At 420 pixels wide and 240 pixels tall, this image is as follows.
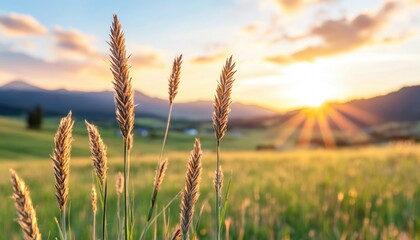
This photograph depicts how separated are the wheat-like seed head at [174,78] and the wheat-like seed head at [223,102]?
0.20m

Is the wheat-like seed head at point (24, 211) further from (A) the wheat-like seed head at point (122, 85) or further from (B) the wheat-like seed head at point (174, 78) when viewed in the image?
(B) the wheat-like seed head at point (174, 78)

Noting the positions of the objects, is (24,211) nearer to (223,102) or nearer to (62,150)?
(62,150)

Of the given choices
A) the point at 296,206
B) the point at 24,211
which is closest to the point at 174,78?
the point at 24,211

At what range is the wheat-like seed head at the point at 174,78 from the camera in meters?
1.84

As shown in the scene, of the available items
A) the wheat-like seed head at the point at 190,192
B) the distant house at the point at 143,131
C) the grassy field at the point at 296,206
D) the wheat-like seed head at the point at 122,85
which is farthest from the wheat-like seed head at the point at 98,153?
the distant house at the point at 143,131

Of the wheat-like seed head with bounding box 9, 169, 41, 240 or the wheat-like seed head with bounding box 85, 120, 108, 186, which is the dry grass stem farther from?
the wheat-like seed head with bounding box 9, 169, 41, 240

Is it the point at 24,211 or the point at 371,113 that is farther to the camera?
the point at 371,113

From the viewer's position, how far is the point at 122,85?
5.10 ft

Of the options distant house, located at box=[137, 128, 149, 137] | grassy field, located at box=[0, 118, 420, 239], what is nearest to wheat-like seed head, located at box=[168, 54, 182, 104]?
grassy field, located at box=[0, 118, 420, 239]

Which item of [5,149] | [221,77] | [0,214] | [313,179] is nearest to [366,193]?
[313,179]

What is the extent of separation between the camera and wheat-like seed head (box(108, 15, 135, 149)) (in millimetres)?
1542

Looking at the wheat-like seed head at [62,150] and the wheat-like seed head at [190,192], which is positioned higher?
the wheat-like seed head at [62,150]

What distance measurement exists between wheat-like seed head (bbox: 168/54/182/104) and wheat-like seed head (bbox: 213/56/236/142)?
0.66 feet

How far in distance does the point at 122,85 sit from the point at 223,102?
0.35 metres
